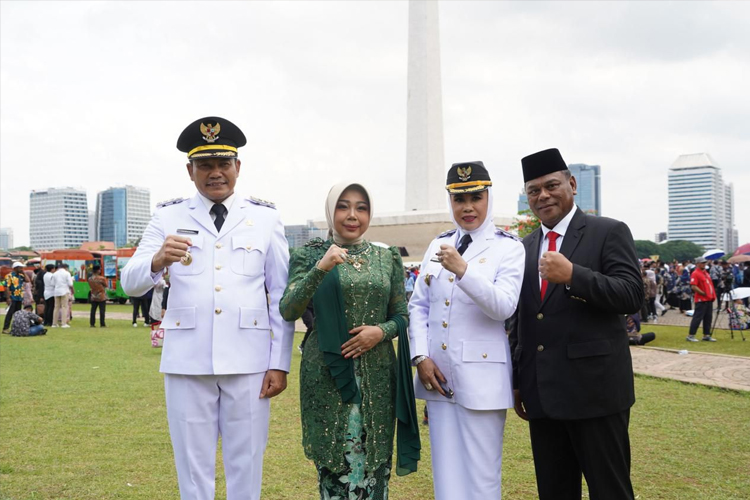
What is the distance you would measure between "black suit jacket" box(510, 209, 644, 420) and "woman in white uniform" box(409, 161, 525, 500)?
17 centimetres

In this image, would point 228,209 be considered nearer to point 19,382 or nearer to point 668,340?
point 19,382

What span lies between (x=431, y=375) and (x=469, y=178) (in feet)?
3.37

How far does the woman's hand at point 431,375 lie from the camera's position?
3172 millimetres

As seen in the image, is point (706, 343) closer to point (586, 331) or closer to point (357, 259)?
point (586, 331)

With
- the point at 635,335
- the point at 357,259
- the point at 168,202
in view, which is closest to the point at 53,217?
the point at 635,335

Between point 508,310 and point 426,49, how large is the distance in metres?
28.1

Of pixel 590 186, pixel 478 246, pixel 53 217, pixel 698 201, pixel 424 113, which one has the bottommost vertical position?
pixel 478 246

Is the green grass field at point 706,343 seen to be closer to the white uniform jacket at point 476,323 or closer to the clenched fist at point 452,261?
the white uniform jacket at point 476,323

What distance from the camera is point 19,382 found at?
8.95 meters

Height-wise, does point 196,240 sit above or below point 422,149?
below

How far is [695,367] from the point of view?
32.0 ft

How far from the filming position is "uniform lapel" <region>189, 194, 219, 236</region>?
10.8 ft

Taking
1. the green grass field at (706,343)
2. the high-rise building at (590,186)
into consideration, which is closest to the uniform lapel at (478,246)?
the green grass field at (706,343)

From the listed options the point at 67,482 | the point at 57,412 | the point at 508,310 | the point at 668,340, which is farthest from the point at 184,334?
the point at 668,340
